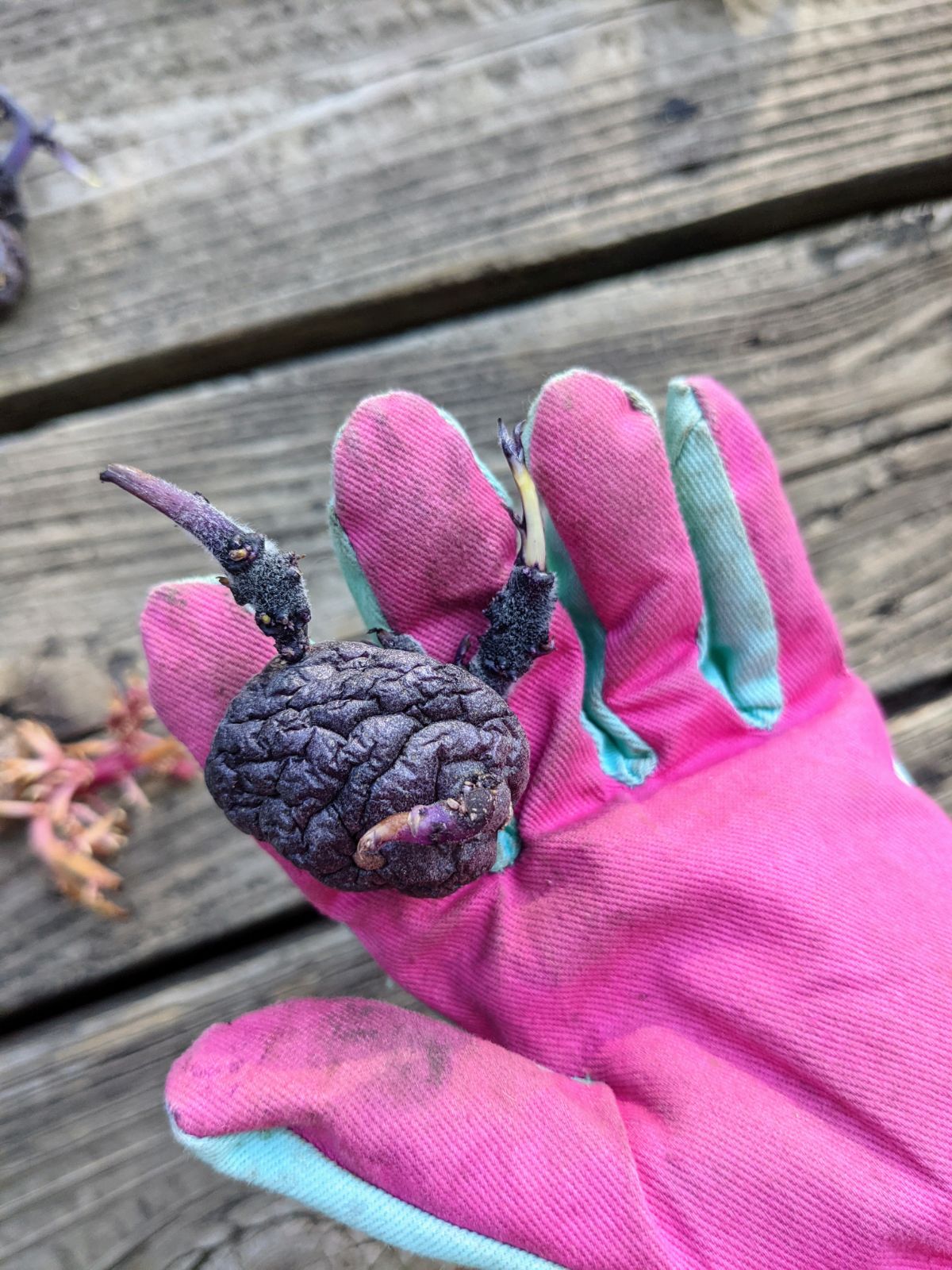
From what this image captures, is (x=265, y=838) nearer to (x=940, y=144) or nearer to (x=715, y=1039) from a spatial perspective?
(x=715, y=1039)

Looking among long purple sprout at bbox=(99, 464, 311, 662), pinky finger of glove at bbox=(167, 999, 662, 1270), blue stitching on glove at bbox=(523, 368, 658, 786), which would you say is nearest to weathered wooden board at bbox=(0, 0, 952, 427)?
blue stitching on glove at bbox=(523, 368, 658, 786)

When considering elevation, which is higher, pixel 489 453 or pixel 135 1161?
pixel 489 453

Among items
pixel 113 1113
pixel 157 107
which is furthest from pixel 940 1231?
pixel 157 107

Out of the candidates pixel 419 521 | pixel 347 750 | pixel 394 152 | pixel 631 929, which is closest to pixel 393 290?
pixel 394 152

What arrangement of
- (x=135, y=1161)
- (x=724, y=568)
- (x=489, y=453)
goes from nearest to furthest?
(x=724, y=568) < (x=135, y=1161) < (x=489, y=453)

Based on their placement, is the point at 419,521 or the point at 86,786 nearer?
the point at 419,521

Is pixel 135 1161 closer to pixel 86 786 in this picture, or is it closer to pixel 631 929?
pixel 86 786

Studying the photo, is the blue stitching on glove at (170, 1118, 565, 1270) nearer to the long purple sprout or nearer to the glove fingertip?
the glove fingertip
